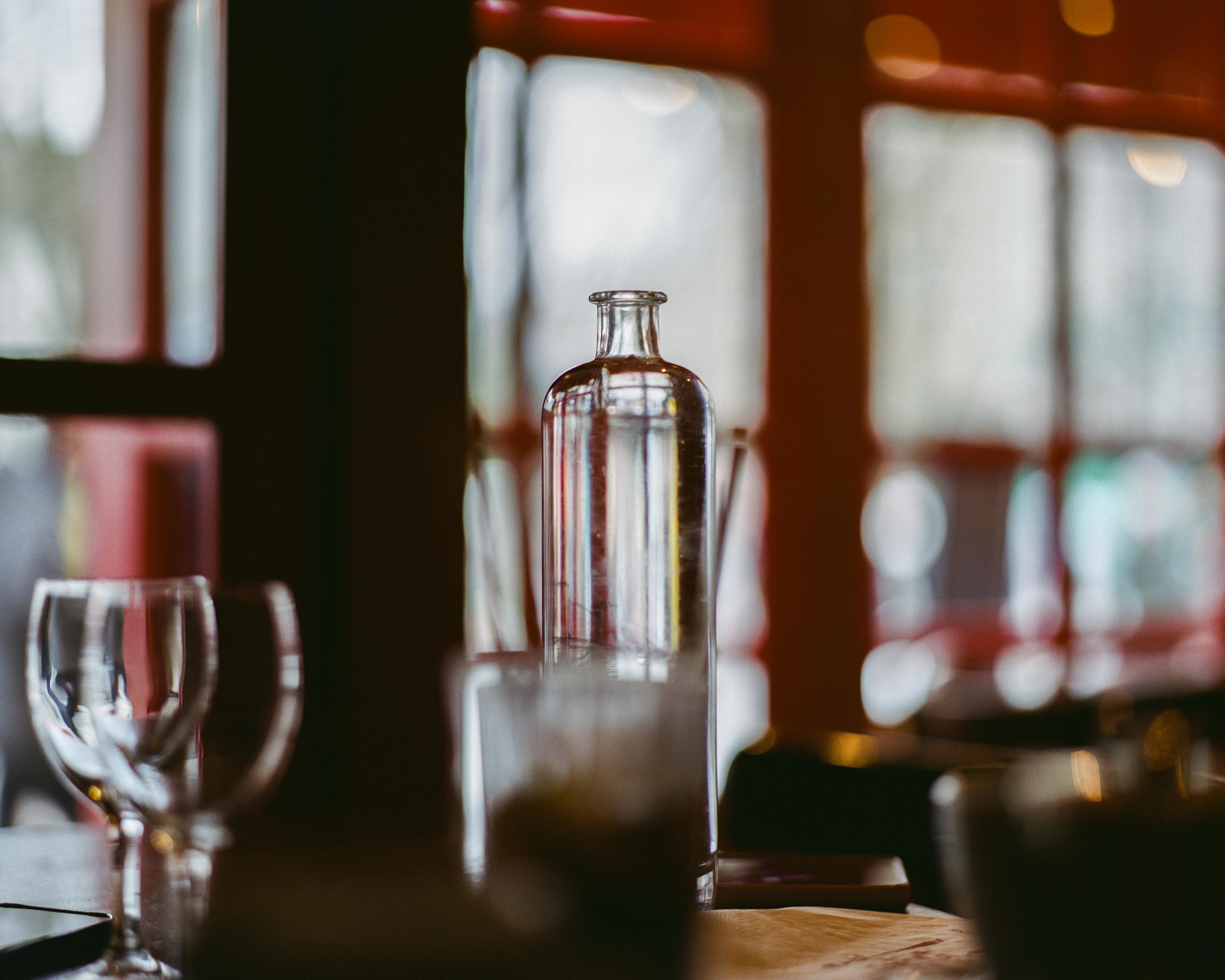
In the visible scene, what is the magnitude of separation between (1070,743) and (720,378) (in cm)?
99

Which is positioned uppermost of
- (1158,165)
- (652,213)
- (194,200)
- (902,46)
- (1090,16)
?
(1090,16)

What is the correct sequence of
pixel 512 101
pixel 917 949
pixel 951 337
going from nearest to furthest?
pixel 917 949 → pixel 512 101 → pixel 951 337

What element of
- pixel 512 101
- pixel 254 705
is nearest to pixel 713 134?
pixel 512 101

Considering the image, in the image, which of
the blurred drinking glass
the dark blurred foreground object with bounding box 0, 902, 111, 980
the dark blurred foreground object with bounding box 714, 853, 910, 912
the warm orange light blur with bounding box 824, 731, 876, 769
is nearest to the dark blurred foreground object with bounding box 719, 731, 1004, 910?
the warm orange light blur with bounding box 824, 731, 876, 769

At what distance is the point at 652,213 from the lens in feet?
8.74

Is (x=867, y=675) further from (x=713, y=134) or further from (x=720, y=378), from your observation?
(x=713, y=134)

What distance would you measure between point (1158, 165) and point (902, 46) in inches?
32.8

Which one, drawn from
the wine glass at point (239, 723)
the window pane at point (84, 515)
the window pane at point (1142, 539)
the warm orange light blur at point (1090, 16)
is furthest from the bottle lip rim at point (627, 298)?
the warm orange light blur at point (1090, 16)

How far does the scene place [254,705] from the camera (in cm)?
57

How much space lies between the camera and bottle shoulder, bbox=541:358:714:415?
0.65 m

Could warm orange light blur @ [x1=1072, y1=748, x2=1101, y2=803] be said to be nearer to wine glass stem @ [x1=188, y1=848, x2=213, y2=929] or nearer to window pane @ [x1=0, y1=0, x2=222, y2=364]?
wine glass stem @ [x1=188, y1=848, x2=213, y2=929]

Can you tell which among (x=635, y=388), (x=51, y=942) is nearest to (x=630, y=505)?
(x=635, y=388)

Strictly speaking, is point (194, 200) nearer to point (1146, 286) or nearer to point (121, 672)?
point (121, 672)

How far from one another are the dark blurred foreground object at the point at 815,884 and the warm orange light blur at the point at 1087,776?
18 centimetres
